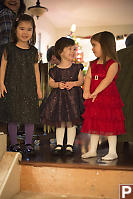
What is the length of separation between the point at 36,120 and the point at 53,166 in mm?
555

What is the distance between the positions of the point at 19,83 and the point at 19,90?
0.06m

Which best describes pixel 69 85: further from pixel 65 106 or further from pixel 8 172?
pixel 8 172

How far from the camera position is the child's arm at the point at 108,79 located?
1.91 metres

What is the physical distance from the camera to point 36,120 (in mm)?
2156

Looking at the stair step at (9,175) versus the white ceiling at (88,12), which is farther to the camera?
the white ceiling at (88,12)

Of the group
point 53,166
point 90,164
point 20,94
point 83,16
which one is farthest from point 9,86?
point 83,16

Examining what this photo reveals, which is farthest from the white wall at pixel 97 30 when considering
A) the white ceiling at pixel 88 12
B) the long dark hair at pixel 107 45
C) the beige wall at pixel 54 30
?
the long dark hair at pixel 107 45

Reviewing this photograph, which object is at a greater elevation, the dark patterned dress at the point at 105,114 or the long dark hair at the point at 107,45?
the long dark hair at the point at 107,45

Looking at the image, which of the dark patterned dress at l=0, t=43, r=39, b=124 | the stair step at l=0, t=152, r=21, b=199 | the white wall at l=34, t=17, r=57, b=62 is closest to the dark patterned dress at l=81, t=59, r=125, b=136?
the dark patterned dress at l=0, t=43, r=39, b=124

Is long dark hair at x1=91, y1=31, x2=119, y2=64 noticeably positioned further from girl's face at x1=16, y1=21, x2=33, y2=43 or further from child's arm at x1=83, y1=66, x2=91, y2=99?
girl's face at x1=16, y1=21, x2=33, y2=43

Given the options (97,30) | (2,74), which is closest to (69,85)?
(2,74)

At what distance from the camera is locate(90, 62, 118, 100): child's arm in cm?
191

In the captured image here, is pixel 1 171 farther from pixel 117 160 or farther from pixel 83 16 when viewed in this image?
pixel 83 16

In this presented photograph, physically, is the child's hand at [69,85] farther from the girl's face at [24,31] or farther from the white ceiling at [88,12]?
the white ceiling at [88,12]
